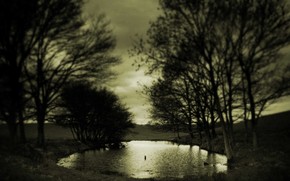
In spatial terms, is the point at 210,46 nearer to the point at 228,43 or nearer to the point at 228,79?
the point at 228,43

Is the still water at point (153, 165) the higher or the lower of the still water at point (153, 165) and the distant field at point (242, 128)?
the lower

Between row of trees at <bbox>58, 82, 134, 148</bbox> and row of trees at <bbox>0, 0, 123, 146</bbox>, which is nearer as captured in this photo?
row of trees at <bbox>0, 0, 123, 146</bbox>

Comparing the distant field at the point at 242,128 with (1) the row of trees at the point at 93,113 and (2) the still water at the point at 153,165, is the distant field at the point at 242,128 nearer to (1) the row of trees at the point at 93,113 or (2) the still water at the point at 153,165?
(1) the row of trees at the point at 93,113

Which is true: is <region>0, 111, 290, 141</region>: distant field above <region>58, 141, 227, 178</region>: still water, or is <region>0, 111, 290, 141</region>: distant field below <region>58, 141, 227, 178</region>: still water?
above

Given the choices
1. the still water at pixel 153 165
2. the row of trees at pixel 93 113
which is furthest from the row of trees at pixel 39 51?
the row of trees at pixel 93 113

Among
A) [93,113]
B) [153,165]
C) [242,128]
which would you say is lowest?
[153,165]

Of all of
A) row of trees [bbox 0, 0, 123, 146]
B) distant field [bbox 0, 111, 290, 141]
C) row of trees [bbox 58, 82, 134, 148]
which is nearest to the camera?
row of trees [bbox 0, 0, 123, 146]

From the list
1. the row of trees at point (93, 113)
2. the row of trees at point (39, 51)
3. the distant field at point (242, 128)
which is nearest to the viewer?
the row of trees at point (39, 51)

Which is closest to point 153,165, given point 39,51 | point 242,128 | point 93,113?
point 39,51

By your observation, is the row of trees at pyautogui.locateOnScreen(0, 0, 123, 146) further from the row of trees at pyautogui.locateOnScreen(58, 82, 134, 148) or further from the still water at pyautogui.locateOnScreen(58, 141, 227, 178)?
the row of trees at pyautogui.locateOnScreen(58, 82, 134, 148)

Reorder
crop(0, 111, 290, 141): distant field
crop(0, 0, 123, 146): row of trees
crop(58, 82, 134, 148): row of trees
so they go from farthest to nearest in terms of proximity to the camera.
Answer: crop(0, 111, 290, 141): distant field < crop(58, 82, 134, 148): row of trees < crop(0, 0, 123, 146): row of trees

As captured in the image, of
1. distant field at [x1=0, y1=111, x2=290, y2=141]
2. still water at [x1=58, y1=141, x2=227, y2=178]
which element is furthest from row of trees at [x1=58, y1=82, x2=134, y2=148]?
still water at [x1=58, y1=141, x2=227, y2=178]

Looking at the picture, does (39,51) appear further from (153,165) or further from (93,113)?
(93,113)

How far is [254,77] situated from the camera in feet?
103
